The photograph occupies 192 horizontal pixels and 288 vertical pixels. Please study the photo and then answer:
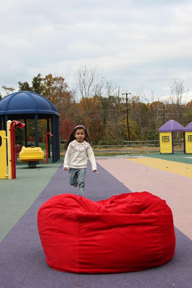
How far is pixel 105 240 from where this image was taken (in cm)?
387

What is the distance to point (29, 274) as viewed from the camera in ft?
12.7

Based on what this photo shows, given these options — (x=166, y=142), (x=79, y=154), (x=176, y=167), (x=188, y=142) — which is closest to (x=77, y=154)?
(x=79, y=154)

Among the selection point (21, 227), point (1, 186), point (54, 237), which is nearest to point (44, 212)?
point (54, 237)

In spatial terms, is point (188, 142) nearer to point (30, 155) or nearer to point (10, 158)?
point (30, 155)

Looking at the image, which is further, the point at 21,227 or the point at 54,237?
the point at 21,227

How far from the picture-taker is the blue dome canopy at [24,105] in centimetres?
2206

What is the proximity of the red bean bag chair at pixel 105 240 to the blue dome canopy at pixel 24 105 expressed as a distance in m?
18.3

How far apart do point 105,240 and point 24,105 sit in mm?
19123

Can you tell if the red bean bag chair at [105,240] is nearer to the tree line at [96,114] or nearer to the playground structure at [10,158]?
the playground structure at [10,158]

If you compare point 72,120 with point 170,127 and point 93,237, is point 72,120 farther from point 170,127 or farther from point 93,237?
point 93,237

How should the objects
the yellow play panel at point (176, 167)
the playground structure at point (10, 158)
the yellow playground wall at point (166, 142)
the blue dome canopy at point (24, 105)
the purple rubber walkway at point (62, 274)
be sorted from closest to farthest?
the purple rubber walkway at point (62, 274), the playground structure at point (10, 158), the yellow play panel at point (176, 167), the blue dome canopy at point (24, 105), the yellow playground wall at point (166, 142)

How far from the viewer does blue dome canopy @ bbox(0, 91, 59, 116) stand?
2206 centimetres

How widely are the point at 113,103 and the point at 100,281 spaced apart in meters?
58.6

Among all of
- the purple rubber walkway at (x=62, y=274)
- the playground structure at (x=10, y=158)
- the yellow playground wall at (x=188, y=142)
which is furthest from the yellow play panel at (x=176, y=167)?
the yellow playground wall at (x=188, y=142)
